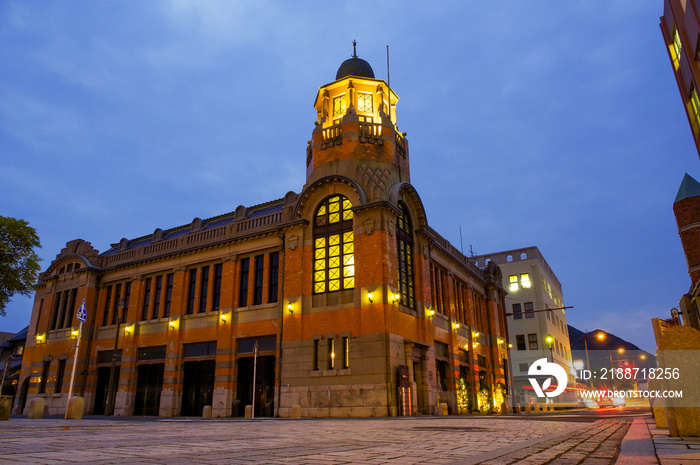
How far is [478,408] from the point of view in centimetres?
3512

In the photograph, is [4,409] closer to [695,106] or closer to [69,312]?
[69,312]

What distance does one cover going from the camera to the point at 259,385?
96.4 feet

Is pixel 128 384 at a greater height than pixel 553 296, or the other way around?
pixel 553 296

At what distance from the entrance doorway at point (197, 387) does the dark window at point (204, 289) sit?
12.6ft

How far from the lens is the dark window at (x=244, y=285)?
105 feet

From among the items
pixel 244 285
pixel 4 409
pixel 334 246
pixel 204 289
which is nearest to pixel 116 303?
pixel 204 289

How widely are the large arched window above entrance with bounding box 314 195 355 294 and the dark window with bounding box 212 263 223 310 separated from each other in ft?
28.2

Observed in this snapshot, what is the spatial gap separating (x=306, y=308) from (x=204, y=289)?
393 inches

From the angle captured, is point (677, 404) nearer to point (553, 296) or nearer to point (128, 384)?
point (128, 384)

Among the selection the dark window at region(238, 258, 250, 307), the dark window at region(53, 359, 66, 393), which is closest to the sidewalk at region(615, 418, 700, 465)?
the dark window at region(238, 258, 250, 307)

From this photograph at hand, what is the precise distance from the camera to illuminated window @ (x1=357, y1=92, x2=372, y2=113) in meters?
33.1

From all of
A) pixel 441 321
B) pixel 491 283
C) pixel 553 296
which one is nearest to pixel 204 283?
pixel 441 321

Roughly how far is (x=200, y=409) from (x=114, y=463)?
97.6 feet

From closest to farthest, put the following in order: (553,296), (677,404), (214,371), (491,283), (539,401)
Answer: (677,404), (214,371), (491,283), (539,401), (553,296)
